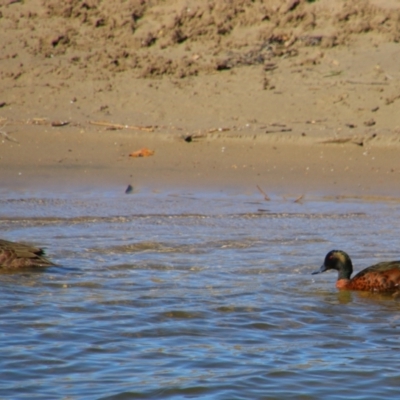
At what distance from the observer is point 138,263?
7.43 metres

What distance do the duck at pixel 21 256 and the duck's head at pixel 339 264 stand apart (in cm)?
204

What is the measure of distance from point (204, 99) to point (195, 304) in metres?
6.61

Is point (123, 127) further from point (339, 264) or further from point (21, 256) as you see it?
point (339, 264)

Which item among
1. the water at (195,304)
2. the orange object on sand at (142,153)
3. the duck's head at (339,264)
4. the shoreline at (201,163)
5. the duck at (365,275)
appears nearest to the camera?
the water at (195,304)

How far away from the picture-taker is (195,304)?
625 centimetres

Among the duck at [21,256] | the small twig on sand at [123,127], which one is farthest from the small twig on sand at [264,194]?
the duck at [21,256]

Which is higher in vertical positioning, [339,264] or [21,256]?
[21,256]

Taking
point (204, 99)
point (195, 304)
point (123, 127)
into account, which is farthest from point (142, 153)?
point (195, 304)

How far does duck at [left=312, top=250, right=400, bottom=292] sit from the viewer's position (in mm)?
6867

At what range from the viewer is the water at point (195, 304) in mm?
4910

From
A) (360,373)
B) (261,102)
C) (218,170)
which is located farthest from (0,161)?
(360,373)

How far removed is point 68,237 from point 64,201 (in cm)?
161

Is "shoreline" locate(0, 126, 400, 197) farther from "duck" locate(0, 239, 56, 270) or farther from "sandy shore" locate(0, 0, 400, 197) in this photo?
"duck" locate(0, 239, 56, 270)

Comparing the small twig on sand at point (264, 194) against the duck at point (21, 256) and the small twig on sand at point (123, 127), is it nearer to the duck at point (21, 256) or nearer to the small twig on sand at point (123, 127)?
the small twig on sand at point (123, 127)
